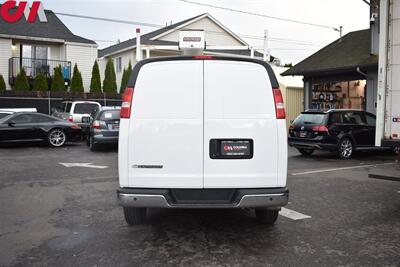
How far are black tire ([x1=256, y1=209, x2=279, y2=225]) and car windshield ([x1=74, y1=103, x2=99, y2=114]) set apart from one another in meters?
14.5

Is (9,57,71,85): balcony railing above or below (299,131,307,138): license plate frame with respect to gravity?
above

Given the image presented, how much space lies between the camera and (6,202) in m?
7.01

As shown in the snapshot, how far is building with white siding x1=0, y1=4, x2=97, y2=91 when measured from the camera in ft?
Answer: 86.2

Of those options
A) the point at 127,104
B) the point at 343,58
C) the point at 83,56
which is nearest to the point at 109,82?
the point at 83,56

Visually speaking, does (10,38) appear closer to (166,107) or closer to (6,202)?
Result: (6,202)

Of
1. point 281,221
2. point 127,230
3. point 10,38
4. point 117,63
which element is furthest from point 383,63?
point 117,63

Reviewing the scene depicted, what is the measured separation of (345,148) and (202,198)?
31.1 feet

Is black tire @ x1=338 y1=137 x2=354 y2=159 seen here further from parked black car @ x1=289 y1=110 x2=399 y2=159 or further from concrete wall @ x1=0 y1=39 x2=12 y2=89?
concrete wall @ x1=0 y1=39 x2=12 y2=89

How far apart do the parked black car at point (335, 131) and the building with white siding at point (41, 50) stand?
60.5 ft

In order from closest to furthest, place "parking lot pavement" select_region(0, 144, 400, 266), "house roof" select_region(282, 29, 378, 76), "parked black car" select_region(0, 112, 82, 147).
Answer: "parking lot pavement" select_region(0, 144, 400, 266) < "parked black car" select_region(0, 112, 82, 147) < "house roof" select_region(282, 29, 378, 76)

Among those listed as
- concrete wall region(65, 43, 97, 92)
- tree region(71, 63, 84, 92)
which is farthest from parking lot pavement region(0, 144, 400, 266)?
concrete wall region(65, 43, 97, 92)

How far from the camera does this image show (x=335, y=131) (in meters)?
12.8

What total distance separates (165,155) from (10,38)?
81.0 feet

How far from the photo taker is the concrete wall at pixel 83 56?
28.3m
